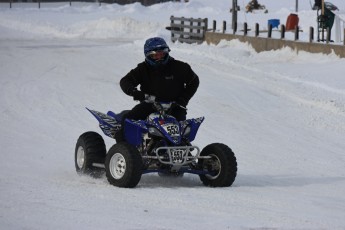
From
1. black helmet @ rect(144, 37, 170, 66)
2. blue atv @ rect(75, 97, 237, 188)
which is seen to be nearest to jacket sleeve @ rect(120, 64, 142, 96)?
black helmet @ rect(144, 37, 170, 66)

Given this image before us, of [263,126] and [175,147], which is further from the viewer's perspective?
[263,126]

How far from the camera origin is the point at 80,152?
12.1 meters

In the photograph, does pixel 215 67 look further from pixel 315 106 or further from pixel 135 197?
pixel 135 197

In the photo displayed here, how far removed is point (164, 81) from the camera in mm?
11477

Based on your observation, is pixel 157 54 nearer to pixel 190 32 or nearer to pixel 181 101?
pixel 181 101

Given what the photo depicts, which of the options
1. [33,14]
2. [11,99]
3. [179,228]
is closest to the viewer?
[179,228]

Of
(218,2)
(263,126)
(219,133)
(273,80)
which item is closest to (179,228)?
(219,133)

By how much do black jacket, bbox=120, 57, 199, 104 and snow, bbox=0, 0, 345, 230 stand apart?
116cm

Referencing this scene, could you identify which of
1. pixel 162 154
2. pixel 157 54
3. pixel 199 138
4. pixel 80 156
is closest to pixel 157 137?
pixel 162 154

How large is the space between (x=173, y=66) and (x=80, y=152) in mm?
1801

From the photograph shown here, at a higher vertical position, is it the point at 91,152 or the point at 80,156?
the point at 91,152

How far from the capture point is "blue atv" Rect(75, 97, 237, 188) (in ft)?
34.9

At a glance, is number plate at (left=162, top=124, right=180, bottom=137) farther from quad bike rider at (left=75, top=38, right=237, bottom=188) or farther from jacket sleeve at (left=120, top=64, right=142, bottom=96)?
jacket sleeve at (left=120, top=64, right=142, bottom=96)

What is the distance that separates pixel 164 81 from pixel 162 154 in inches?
40.8
